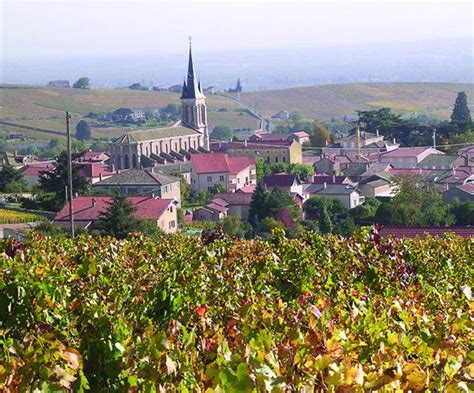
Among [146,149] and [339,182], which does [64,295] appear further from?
[146,149]

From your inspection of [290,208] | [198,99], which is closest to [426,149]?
[198,99]

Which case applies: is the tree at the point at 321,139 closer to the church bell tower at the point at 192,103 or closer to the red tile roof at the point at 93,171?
the church bell tower at the point at 192,103

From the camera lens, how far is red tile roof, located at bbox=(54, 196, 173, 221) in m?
45.0

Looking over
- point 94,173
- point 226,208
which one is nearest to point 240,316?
point 226,208

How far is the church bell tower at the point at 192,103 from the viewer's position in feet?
336

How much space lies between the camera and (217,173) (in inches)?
2950

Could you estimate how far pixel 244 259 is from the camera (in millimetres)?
14078

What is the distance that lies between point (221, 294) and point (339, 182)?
2184 inches

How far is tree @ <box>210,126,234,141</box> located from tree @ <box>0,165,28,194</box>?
87.1 m

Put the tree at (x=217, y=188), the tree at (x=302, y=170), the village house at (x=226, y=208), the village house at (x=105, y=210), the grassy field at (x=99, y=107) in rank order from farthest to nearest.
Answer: the grassy field at (x=99, y=107) < the tree at (x=302, y=170) < the tree at (x=217, y=188) < the village house at (x=226, y=208) < the village house at (x=105, y=210)

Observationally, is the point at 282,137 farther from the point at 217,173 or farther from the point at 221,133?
the point at 221,133

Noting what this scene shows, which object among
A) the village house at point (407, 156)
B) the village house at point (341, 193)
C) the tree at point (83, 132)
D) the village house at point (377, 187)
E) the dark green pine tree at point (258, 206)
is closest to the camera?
the dark green pine tree at point (258, 206)

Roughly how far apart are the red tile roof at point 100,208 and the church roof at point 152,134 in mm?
37400

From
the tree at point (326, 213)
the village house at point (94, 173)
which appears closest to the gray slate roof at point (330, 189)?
the tree at point (326, 213)
